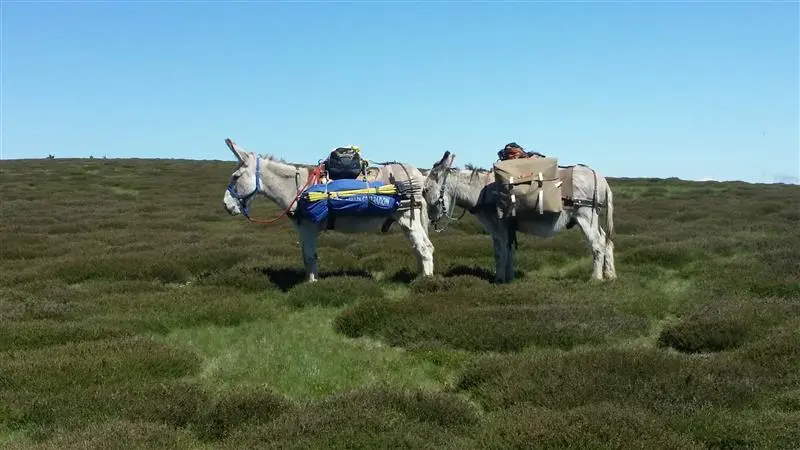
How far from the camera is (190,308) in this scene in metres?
10.8

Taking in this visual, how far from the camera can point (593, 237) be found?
13.4 metres

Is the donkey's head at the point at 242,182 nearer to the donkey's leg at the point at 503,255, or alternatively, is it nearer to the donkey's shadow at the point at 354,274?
the donkey's shadow at the point at 354,274

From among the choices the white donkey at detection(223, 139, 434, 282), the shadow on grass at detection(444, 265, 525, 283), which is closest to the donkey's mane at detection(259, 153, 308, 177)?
the white donkey at detection(223, 139, 434, 282)

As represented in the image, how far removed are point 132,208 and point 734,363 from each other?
98.2 ft

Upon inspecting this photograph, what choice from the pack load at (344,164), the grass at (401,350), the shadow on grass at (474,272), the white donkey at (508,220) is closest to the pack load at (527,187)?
the white donkey at (508,220)

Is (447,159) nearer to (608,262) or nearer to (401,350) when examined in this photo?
(608,262)

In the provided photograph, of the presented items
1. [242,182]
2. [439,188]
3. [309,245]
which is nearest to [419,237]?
[439,188]

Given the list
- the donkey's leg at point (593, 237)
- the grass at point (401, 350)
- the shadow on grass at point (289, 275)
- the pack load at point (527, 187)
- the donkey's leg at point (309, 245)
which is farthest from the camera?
the donkey's leg at point (593, 237)

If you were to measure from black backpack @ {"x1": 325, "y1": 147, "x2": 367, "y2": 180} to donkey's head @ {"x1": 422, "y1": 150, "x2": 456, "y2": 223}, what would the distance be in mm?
1370

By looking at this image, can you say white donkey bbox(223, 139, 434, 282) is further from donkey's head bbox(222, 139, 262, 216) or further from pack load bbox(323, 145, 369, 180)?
pack load bbox(323, 145, 369, 180)

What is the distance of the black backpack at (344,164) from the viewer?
13.1m

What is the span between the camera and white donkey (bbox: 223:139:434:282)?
13.1 m

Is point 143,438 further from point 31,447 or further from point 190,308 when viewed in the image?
point 190,308

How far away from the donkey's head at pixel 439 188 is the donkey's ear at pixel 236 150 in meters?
3.47
